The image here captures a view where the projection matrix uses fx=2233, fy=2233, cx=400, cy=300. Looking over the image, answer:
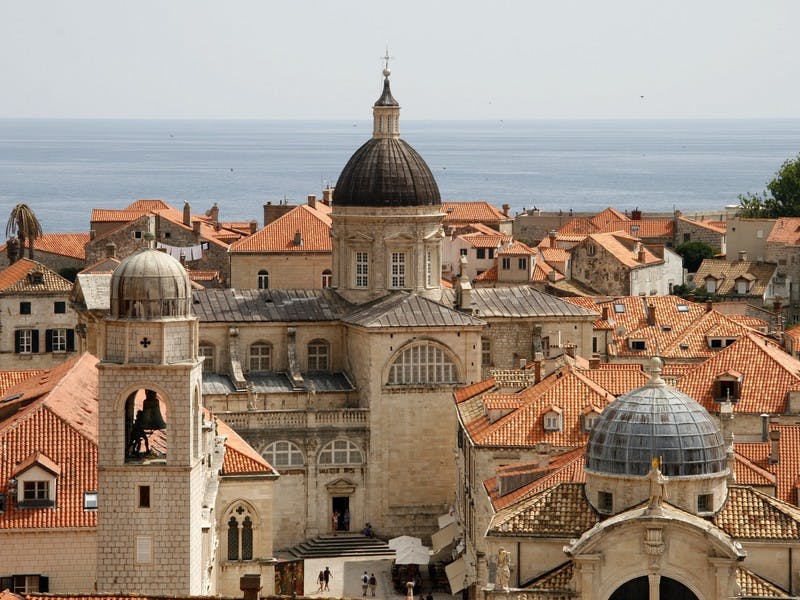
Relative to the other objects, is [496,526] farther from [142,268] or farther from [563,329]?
[563,329]

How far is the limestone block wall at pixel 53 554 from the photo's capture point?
4688 cm

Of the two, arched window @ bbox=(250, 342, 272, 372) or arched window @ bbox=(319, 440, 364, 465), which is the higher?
arched window @ bbox=(250, 342, 272, 372)

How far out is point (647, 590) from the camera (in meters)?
41.5

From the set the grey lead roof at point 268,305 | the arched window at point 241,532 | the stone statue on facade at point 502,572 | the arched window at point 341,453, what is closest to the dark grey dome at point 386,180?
the grey lead roof at point 268,305

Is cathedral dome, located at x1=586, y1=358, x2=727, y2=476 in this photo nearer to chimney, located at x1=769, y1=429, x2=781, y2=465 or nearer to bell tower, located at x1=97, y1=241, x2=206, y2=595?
bell tower, located at x1=97, y1=241, x2=206, y2=595

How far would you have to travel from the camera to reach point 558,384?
63.0 m

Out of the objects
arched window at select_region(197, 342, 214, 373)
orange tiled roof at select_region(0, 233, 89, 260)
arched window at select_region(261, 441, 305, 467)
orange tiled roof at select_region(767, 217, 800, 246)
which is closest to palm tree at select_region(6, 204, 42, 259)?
orange tiled roof at select_region(0, 233, 89, 260)

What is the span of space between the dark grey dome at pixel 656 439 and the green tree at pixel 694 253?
89166mm

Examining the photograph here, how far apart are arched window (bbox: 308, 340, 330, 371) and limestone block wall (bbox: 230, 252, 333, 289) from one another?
20.8 metres

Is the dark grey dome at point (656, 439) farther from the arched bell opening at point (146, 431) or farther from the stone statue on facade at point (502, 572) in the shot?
the arched bell opening at point (146, 431)

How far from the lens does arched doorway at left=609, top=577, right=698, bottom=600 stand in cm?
4144

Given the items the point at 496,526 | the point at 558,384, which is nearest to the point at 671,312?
the point at 558,384

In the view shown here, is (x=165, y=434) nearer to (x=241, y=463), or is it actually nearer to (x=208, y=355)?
(x=241, y=463)

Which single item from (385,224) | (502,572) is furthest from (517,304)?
(502,572)
